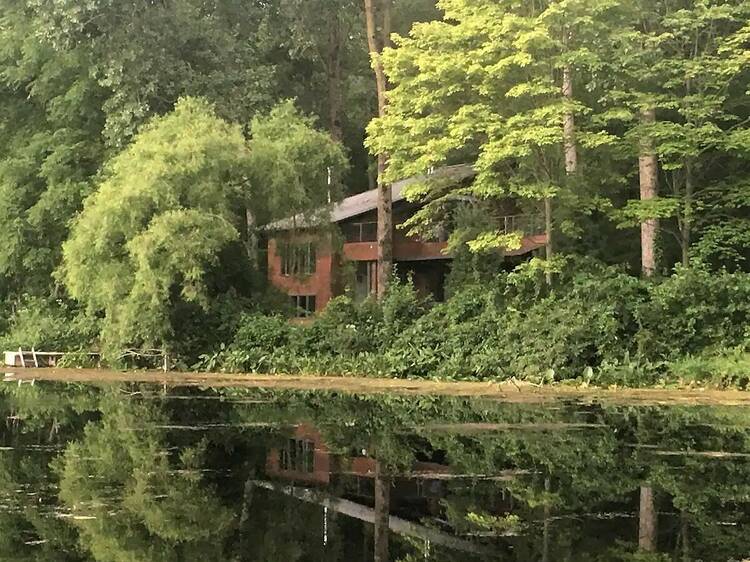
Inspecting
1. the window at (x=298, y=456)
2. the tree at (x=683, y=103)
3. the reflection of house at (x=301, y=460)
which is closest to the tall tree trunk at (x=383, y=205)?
the tree at (x=683, y=103)

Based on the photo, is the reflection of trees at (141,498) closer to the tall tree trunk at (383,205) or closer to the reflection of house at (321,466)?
the reflection of house at (321,466)

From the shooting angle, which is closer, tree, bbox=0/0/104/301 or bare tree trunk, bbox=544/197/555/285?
bare tree trunk, bbox=544/197/555/285

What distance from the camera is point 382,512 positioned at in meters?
8.66

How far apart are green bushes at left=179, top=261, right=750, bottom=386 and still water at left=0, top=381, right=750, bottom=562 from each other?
5.46 metres

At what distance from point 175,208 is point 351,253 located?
13.2 metres

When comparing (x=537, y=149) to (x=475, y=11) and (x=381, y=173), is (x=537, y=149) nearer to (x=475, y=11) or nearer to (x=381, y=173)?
(x=475, y=11)

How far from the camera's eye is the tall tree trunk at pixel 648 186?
25188mm

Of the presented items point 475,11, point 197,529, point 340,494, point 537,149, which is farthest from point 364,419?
point 475,11

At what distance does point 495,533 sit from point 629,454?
487 centimetres

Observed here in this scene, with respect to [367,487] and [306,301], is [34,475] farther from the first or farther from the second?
[306,301]

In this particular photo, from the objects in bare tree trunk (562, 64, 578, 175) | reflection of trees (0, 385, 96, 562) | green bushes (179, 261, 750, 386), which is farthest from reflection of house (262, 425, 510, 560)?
bare tree trunk (562, 64, 578, 175)

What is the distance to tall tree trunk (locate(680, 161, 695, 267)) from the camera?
25.2 m

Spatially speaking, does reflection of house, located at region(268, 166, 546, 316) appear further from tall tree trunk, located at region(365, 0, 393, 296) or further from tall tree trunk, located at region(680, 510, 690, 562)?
tall tree trunk, located at region(680, 510, 690, 562)

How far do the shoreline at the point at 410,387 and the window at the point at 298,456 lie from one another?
7778 millimetres
